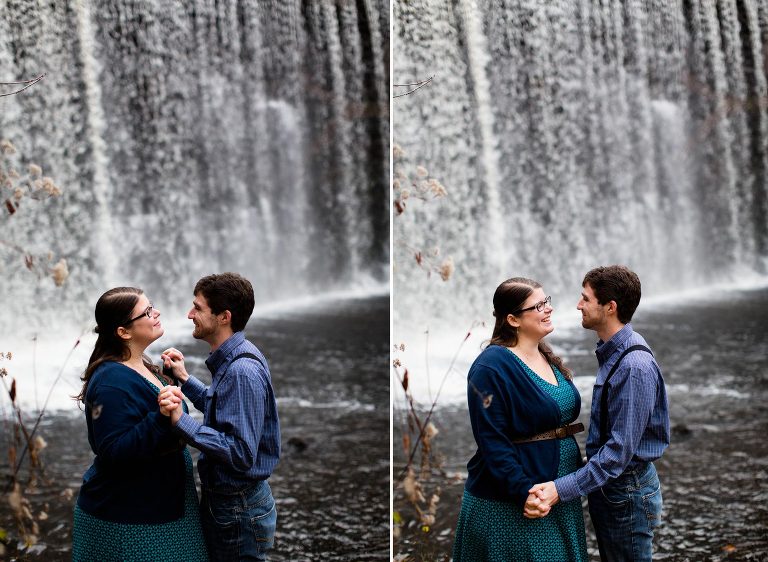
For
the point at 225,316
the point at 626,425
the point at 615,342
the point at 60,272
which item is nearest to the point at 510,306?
the point at 615,342

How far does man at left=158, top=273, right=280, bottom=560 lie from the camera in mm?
1980

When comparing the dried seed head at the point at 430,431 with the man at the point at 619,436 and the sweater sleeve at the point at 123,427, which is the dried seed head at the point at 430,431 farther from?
the sweater sleeve at the point at 123,427

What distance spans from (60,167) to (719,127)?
2751mm

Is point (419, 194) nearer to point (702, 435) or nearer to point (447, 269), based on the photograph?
point (447, 269)

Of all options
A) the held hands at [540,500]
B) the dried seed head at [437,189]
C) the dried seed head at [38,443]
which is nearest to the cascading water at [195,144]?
the dried seed head at [437,189]

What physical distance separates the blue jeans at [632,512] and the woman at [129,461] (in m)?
1.04

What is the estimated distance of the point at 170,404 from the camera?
190 cm

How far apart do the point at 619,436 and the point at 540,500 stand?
249mm

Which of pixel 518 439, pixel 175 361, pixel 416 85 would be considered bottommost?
pixel 518 439

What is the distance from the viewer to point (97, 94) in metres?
3.30

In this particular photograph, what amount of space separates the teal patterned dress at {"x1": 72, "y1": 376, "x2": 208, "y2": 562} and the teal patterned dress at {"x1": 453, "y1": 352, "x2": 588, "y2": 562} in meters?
0.70

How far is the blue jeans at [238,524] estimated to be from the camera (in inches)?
81.7

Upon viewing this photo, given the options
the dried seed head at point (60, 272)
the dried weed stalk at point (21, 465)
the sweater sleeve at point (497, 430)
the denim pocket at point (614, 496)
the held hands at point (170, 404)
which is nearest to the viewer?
the held hands at point (170, 404)

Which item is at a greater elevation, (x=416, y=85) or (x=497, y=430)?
(x=416, y=85)
